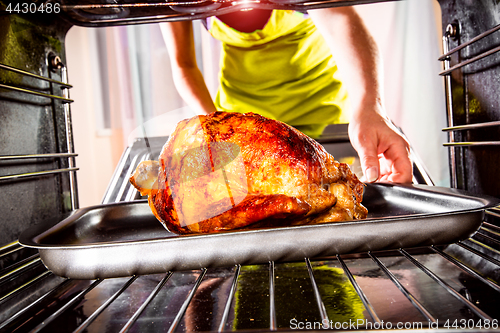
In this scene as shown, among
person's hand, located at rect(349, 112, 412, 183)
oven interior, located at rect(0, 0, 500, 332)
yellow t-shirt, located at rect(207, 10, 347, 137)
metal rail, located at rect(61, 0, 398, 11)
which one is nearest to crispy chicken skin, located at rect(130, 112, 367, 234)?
oven interior, located at rect(0, 0, 500, 332)

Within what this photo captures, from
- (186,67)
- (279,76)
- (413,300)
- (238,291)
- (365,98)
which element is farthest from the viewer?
(279,76)

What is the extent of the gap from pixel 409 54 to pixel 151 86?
2496mm

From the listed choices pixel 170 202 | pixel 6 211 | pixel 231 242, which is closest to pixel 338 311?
pixel 231 242

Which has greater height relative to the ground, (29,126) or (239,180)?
(29,126)

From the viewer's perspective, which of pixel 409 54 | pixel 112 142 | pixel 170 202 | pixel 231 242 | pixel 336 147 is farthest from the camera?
pixel 409 54

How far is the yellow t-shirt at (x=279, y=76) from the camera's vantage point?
1.57m

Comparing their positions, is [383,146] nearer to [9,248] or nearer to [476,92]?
[476,92]

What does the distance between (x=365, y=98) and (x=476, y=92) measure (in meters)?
0.41

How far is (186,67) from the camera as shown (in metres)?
0.96

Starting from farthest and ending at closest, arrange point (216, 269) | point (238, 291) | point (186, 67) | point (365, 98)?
1. point (365, 98)
2. point (186, 67)
3. point (216, 269)
4. point (238, 291)

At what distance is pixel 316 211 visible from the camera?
24.0 inches

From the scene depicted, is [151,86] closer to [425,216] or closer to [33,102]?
[33,102]

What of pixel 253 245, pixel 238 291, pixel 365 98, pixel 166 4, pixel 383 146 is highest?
pixel 166 4

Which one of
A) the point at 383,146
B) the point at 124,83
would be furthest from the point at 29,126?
the point at 383,146
